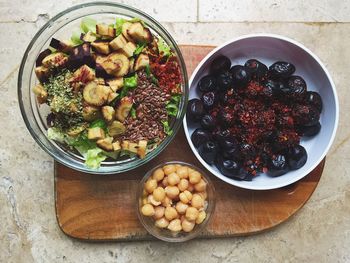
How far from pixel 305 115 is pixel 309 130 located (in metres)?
0.07

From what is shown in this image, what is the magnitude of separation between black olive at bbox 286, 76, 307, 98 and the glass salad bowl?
12.5 inches

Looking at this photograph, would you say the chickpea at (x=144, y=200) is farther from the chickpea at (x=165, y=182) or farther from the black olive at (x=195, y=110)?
the black olive at (x=195, y=110)

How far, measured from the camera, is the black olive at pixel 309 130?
1.42m

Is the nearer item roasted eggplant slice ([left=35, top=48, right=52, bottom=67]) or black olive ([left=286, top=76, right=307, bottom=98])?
roasted eggplant slice ([left=35, top=48, right=52, bottom=67])

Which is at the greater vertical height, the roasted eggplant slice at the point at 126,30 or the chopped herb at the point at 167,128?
the roasted eggplant slice at the point at 126,30

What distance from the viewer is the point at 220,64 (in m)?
1.38

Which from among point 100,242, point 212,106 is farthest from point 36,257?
point 212,106

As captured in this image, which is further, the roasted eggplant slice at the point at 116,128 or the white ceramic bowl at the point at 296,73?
the white ceramic bowl at the point at 296,73

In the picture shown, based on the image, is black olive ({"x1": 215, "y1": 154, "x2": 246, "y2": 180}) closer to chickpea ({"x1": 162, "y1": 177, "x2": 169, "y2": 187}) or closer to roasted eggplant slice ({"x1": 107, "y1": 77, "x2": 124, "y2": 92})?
chickpea ({"x1": 162, "y1": 177, "x2": 169, "y2": 187})

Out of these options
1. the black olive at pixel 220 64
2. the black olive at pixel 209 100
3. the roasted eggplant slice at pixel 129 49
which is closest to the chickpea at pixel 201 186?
the black olive at pixel 209 100

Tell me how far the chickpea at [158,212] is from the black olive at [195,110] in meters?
0.28

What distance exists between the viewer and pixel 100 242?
4.96ft

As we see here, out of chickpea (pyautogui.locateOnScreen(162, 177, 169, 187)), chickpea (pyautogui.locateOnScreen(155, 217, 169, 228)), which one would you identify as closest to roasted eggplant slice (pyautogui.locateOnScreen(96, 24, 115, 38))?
chickpea (pyautogui.locateOnScreen(162, 177, 169, 187))

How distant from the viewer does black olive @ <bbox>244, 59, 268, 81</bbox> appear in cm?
138
